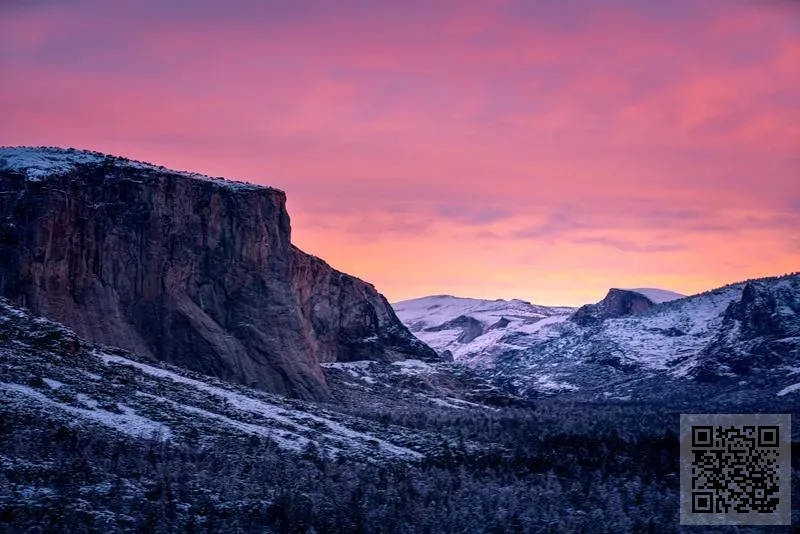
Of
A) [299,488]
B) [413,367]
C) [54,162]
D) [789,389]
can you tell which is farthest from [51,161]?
[789,389]

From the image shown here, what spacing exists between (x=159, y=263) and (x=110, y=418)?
51694 millimetres

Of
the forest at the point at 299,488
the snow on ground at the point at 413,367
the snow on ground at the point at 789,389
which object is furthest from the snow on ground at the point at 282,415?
the snow on ground at the point at 789,389

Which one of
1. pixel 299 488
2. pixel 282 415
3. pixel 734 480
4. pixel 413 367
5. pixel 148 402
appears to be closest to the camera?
pixel 299 488

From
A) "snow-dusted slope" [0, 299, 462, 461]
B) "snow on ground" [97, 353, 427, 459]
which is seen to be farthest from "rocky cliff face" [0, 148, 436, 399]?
"snow on ground" [97, 353, 427, 459]

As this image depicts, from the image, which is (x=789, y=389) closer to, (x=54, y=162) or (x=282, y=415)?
(x=282, y=415)

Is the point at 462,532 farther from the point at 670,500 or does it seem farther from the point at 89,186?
the point at 89,186

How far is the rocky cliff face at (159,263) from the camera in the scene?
114 meters

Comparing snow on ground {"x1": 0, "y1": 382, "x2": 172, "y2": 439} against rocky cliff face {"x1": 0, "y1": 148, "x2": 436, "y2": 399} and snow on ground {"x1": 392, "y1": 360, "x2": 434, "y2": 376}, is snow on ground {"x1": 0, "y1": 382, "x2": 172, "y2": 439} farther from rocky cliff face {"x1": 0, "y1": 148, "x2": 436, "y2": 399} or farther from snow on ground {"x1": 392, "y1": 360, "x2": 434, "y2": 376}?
snow on ground {"x1": 392, "y1": 360, "x2": 434, "y2": 376}

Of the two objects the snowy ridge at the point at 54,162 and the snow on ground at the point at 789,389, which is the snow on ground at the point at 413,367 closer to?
the snowy ridge at the point at 54,162

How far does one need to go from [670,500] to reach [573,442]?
31058mm

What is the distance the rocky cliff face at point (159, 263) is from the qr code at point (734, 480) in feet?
185

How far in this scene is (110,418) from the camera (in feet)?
246

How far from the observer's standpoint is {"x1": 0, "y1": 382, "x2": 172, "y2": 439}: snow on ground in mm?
73500

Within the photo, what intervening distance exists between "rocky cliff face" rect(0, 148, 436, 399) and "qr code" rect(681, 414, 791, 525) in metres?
56.5
